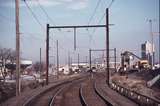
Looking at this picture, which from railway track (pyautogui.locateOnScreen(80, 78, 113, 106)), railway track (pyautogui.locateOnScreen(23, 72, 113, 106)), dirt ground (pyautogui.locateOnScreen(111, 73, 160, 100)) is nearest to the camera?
railway track (pyautogui.locateOnScreen(80, 78, 113, 106))

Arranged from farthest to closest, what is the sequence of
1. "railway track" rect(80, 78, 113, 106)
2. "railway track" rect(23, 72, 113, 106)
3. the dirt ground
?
the dirt ground → "railway track" rect(23, 72, 113, 106) → "railway track" rect(80, 78, 113, 106)

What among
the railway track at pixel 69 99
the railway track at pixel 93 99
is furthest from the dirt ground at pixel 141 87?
the railway track at pixel 69 99

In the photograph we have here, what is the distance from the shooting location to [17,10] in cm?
2900

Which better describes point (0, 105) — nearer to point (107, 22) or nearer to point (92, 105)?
point (92, 105)

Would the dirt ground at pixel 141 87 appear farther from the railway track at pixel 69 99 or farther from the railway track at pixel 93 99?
the railway track at pixel 69 99

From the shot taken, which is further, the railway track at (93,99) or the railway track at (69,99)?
the railway track at (69,99)

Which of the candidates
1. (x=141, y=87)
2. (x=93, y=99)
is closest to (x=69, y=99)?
(x=93, y=99)

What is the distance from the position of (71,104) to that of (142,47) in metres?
112

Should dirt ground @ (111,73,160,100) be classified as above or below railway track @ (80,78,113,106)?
below

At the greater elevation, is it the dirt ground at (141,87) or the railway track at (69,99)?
the railway track at (69,99)

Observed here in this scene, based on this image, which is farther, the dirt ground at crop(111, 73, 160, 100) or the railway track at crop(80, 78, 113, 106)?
the dirt ground at crop(111, 73, 160, 100)

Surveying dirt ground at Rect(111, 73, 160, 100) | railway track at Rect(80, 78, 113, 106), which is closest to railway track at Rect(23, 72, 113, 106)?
railway track at Rect(80, 78, 113, 106)

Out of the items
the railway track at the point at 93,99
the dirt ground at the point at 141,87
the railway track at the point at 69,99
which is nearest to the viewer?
the railway track at the point at 93,99

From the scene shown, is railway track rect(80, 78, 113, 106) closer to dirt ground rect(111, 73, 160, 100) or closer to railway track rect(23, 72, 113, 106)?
railway track rect(23, 72, 113, 106)
